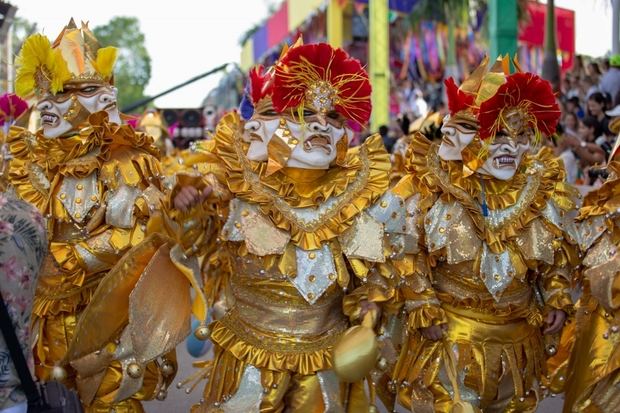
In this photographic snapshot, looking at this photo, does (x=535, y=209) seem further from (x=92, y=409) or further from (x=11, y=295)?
(x=11, y=295)

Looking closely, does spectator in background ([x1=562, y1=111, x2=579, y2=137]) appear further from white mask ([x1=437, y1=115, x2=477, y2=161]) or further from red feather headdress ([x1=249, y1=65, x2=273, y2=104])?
red feather headdress ([x1=249, y1=65, x2=273, y2=104])

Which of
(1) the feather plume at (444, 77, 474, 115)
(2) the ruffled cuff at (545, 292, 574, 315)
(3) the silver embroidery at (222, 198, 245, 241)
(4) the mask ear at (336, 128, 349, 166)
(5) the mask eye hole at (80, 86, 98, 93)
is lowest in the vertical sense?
(2) the ruffled cuff at (545, 292, 574, 315)

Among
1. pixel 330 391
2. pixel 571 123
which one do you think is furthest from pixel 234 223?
pixel 571 123

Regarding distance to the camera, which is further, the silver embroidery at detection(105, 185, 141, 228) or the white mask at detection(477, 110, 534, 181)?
the silver embroidery at detection(105, 185, 141, 228)

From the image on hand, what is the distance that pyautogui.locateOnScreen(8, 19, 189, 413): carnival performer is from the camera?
5.20m

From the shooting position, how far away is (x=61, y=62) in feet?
17.7

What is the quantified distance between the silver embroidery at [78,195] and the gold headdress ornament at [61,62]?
0.51 m

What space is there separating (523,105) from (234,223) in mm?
1646

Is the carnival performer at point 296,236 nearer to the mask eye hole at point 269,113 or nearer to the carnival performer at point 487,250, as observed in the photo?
the mask eye hole at point 269,113

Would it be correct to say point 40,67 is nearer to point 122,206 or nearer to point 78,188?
point 78,188

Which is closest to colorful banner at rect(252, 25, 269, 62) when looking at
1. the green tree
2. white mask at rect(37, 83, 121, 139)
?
the green tree

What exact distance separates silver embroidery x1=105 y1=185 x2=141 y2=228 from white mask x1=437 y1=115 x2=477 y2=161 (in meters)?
1.64

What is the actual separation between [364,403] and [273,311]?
61 cm

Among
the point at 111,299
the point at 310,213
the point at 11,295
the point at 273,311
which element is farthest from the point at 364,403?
the point at 11,295
